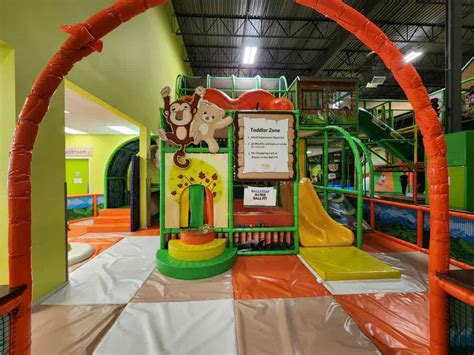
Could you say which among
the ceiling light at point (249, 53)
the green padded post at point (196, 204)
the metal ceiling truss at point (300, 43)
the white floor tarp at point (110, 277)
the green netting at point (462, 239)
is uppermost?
the metal ceiling truss at point (300, 43)

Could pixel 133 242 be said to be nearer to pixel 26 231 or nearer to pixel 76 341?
pixel 76 341

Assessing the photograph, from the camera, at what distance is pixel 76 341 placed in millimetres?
1905

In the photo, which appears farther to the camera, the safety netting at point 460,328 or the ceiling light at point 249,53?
the ceiling light at point 249,53

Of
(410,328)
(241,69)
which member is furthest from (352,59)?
(410,328)

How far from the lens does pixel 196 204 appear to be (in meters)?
3.86

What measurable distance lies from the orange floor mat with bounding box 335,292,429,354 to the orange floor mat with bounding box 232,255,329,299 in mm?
395

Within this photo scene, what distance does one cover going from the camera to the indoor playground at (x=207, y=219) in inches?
55.2

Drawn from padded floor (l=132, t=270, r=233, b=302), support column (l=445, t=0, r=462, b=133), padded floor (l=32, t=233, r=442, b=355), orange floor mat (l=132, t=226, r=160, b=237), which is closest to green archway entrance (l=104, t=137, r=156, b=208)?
orange floor mat (l=132, t=226, r=160, b=237)

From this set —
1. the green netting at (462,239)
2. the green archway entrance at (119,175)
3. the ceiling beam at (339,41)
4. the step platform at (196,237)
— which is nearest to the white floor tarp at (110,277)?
the step platform at (196,237)

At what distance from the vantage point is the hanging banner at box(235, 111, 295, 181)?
363 cm

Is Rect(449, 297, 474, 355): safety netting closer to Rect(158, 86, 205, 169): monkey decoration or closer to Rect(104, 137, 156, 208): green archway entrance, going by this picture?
Rect(158, 86, 205, 169): monkey decoration

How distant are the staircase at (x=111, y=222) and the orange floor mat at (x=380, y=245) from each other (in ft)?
17.8

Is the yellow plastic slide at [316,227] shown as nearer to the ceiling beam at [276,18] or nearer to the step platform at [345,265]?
the step platform at [345,265]

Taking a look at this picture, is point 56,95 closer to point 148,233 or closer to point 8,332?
point 8,332
